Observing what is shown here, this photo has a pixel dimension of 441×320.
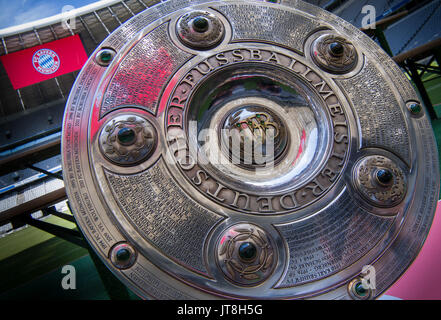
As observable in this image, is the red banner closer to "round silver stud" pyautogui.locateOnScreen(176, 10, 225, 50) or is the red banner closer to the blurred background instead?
the blurred background

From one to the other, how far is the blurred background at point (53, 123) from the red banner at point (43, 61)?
4 cm

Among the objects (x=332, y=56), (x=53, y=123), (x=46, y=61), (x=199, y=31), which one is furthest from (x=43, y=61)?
(x=332, y=56)

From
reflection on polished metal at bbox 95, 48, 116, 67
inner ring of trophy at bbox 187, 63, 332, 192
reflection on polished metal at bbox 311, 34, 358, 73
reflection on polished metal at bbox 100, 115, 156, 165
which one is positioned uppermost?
reflection on polished metal at bbox 311, 34, 358, 73

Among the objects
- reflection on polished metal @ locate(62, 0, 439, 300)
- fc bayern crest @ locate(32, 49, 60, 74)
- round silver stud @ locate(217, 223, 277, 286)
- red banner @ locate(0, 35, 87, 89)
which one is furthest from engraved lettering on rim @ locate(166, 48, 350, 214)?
fc bayern crest @ locate(32, 49, 60, 74)

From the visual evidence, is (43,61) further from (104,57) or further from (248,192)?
(248,192)

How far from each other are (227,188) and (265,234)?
0.78ft

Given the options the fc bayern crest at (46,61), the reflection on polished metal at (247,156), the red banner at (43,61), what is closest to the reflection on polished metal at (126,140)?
the reflection on polished metal at (247,156)

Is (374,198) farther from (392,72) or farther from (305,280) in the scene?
(392,72)

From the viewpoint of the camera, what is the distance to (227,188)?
1.16 m

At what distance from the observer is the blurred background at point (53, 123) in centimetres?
208

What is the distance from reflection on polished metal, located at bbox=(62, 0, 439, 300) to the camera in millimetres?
1021

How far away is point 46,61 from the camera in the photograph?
8.64 metres

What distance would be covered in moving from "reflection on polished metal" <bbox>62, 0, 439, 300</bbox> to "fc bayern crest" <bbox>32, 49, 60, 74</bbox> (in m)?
8.76

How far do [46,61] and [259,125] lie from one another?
31.5ft
